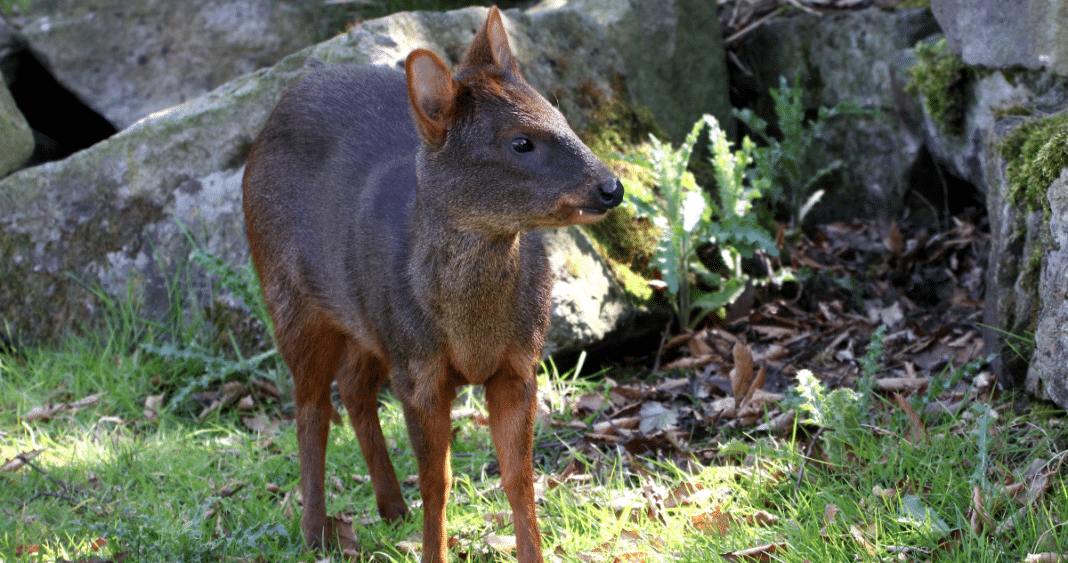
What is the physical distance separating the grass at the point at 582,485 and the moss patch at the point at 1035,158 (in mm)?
799

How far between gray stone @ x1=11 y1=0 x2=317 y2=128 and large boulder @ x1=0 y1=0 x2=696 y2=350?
2.06 meters

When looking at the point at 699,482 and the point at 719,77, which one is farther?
the point at 719,77

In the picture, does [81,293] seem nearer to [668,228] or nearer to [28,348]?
[28,348]

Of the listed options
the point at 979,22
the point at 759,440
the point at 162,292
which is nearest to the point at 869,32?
the point at 979,22

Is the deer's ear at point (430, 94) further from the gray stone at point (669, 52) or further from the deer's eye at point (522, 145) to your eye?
the gray stone at point (669, 52)

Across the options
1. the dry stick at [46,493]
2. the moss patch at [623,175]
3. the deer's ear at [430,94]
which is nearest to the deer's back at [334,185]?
the deer's ear at [430,94]

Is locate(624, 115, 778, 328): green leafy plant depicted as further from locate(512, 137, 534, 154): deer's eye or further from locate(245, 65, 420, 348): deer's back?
locate(512, 137, 534, 154): deer's eye

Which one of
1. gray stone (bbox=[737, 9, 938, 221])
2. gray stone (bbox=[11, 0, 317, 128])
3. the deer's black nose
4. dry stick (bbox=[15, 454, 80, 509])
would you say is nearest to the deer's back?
the deer's black nose

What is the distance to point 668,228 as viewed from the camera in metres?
4.65

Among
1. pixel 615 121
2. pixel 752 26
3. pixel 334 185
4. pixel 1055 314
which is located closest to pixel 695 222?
pixel 615 121

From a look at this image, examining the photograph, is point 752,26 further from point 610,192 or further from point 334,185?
point 610,192

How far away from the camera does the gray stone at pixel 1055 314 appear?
123 inches

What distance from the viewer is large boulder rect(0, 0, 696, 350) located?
16.6 ft

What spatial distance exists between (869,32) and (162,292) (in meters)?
4.66
